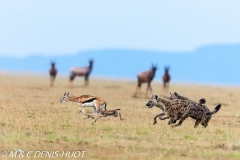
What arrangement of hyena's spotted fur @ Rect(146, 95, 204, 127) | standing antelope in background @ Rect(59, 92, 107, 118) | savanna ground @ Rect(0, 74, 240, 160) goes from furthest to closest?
standing antelope in background @ Rect(59, 92, 107, 118) → hyena's spotted fur @ Rect(146, 95, 204, 127) → savanna ground @ Rect(0, 74, 240, 160)

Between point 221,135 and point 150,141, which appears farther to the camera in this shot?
point 221,135

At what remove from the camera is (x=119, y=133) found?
47.0 ft

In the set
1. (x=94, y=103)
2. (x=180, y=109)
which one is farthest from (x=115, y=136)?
(x=94, y=103)

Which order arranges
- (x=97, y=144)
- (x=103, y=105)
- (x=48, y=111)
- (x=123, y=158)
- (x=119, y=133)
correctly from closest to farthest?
(x=123, y=158), (x=97, y=144), (x=119, y=133), (x=103, y=105), (x=48, y=111)

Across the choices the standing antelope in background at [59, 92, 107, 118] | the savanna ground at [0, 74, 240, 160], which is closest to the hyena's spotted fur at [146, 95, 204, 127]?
the savanna ground at [0, 74, 240, 160]

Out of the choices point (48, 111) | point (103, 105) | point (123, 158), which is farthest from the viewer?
point (48, 111)

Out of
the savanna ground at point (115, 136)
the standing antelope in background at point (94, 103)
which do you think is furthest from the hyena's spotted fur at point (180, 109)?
the standing antelope in background at point (94, 103)

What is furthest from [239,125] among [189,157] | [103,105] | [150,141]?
[189,157]

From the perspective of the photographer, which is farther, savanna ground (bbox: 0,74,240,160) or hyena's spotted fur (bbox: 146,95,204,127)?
hyena's spotted fur (bbox: 146,95,204,127)

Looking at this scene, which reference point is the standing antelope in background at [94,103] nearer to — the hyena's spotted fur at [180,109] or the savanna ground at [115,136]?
the savanna ground at [115,136]

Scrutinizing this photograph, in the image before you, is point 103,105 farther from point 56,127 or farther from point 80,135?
point 80,135

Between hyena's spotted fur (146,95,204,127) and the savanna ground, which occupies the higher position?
hyena's spotted fur (146,95,204,127)

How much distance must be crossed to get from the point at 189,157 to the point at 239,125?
22.9 feet

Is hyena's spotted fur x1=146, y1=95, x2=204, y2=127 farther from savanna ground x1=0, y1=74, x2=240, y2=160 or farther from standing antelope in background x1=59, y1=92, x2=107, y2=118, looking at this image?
standing antelope in background x1=59, y1=92, x2=107, y2=118
